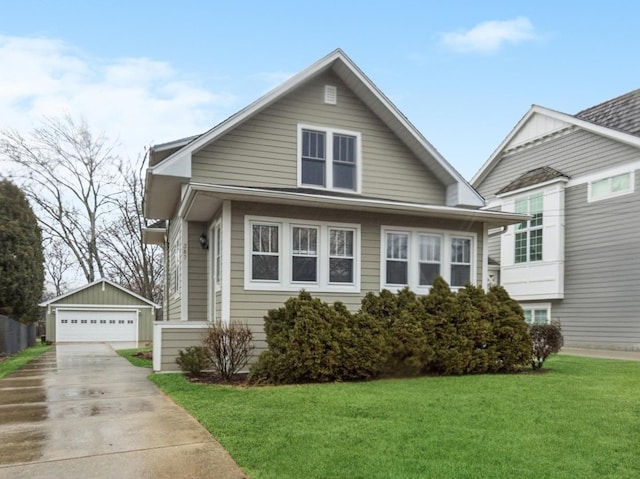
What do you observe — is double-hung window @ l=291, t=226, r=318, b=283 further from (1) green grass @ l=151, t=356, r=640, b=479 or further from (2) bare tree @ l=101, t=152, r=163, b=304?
(2) bare tree @ l=101, t=152, r=163, b=304

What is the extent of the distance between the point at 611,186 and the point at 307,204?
34.3 feet

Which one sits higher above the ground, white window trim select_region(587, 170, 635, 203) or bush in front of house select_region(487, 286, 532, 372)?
white window trim select_region(587, 170, 635, 203)

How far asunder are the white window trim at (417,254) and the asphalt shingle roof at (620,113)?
24.0 ft

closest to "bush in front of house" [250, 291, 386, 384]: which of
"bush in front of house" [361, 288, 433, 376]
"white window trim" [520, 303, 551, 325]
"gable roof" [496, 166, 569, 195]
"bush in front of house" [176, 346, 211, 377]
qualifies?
"bush in front of house" [361, 288, 433, 376]

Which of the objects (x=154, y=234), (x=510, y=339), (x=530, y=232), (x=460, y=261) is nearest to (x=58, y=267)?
(x=154, y=234)

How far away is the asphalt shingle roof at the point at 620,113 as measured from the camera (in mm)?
15141

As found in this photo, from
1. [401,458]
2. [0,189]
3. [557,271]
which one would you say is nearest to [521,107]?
[557,271]

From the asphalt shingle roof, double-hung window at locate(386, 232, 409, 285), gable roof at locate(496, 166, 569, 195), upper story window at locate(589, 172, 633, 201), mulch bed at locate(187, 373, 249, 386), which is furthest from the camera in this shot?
gable roof at locate(496, 166, 569, 195)

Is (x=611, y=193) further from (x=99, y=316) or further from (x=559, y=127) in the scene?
(x=99, y=316)

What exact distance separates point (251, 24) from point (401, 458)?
11564 millimetres

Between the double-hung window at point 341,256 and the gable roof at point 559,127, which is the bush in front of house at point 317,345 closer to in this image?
the double-hung window at point 341,256

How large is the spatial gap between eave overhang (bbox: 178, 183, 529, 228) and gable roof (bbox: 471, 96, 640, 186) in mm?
5770

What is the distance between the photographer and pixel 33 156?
27.9m

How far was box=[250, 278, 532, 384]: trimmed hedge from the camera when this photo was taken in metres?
8.04
